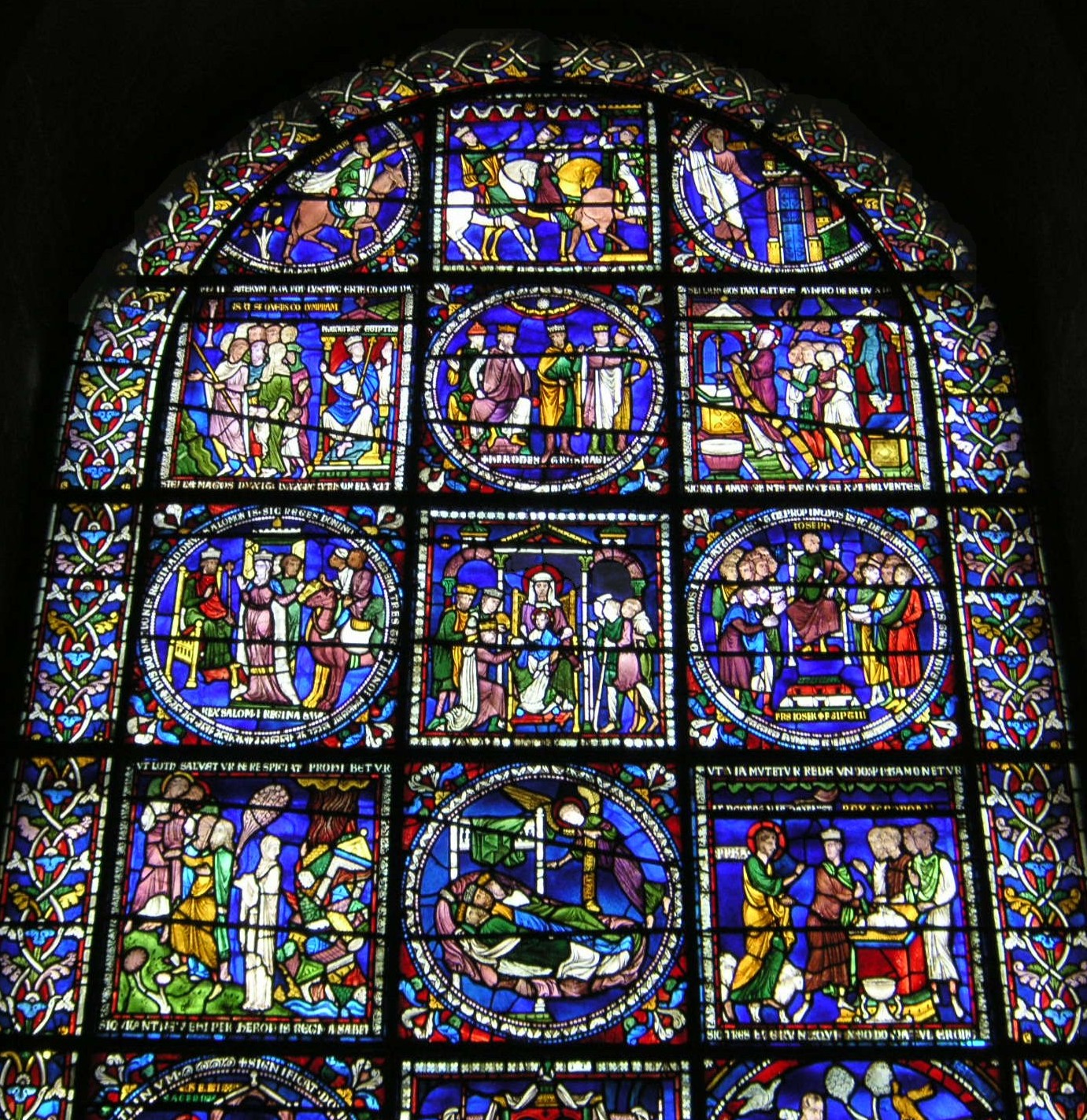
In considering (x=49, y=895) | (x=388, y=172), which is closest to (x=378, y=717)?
(x=49, y=895)

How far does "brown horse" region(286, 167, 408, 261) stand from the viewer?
368 inches

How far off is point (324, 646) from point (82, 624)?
0.91 meters

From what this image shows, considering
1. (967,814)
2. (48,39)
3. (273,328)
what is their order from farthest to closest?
(273,328)
(48,39)
(967,814)

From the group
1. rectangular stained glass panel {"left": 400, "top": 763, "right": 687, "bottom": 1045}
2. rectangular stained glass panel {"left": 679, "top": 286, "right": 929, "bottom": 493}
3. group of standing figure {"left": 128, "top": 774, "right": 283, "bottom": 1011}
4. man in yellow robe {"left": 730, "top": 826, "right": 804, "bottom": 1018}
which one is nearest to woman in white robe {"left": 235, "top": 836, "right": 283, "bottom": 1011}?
group of standing figure {"left": 128, "top": 774, "right": 283, "bottom": 1011}

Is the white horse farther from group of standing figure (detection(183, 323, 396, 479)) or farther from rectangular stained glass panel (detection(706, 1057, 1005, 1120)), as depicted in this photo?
rectangular stained glass panel (detection(706, 1057, 1005, 1120))

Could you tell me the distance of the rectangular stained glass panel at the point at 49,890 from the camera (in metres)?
7.57

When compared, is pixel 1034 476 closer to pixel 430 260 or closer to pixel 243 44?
pixel 430 260

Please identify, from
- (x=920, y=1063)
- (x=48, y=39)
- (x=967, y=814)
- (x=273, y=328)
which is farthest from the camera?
(x=273, y=328)

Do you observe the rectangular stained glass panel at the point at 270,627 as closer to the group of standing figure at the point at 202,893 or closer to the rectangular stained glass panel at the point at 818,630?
the group of standing figure at the point at 202,893

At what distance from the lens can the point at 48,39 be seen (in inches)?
Result: 336

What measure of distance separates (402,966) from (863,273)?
3.48 m

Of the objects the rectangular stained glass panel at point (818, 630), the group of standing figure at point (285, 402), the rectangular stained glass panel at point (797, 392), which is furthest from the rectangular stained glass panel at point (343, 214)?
the rectangular stained glass panel at point (818, 630)

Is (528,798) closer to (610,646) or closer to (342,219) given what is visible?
(610,646)

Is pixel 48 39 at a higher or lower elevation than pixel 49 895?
higher
